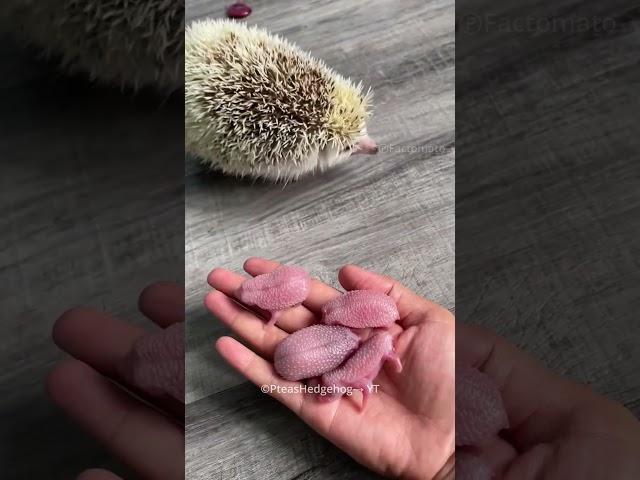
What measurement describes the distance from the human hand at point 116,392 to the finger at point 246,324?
11cm

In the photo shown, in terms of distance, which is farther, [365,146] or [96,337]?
[365,146]

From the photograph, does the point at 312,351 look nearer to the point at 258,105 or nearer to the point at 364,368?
the point at 364,368

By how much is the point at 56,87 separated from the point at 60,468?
135 millimetres

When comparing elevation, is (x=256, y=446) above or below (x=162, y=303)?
below

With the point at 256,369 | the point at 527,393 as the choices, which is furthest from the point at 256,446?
the point at 527,393

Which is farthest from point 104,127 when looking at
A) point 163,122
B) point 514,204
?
point 514,204

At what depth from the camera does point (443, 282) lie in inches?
14.8

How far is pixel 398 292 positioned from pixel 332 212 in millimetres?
78

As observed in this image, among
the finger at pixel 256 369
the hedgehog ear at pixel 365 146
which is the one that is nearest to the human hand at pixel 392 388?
the finger at pixel 256 369

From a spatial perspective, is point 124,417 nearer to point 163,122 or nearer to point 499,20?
point 163,122

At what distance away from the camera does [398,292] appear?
36 centimetres

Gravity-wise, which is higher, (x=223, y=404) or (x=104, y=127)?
(x=104, y=127)

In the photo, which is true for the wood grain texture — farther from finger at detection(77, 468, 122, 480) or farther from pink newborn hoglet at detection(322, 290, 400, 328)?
finger at detection(77, 468, 122, 480)

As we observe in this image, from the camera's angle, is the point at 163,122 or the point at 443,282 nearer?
the point at 163,122
